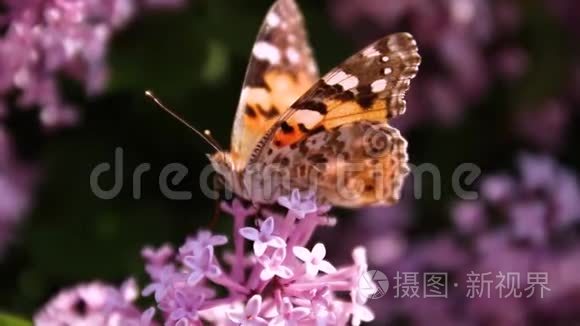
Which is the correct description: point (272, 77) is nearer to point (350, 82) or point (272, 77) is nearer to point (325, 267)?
point (350, 82)

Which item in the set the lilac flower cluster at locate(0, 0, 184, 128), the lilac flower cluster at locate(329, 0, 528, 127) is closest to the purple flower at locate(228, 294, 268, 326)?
the lilac flower cluster at locate(0, 0, 184, 128)

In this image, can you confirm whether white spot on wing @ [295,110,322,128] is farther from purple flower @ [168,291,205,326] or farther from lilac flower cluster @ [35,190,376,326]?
purple flower @ [168,291,205,326]

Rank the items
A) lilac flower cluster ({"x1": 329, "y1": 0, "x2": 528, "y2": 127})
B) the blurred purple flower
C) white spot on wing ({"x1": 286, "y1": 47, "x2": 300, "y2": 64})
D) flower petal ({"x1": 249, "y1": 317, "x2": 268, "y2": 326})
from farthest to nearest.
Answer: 1. the blurred purple flower
2. lilac flower cluster ({"x1": 329, "y1": 0, "x2": 528, "y2": 127})
3. white spot on wing ({"x1": 286, "y1": 47, "x2": 300, "y2": 64})
4. flower petal ({"x1": 249, "y1": 317, "x2": 268, "y2": 326})

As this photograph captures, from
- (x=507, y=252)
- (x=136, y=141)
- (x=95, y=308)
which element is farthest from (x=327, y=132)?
(x=136, y=141)

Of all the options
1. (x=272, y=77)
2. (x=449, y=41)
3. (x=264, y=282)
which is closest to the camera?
(x=264, y=282)

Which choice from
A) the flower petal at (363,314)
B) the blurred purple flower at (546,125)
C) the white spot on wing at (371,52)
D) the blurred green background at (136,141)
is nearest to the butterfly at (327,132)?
the white spot on wing at (371,52)

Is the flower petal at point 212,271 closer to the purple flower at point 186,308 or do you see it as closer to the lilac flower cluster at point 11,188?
the purple flower at point 186,308

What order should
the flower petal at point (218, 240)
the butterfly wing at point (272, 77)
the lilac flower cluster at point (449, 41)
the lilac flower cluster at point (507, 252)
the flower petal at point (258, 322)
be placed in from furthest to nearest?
the lilac flower cluster at point (449, 41)
the lilac flower cluster at point (507, 252)
the butterfly wing at point (272, 77)
the flower petal at point (218, 240)
the flower petal at point (258, 322)

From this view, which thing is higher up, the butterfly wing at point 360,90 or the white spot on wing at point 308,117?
the butterfly wing at point 360,90
